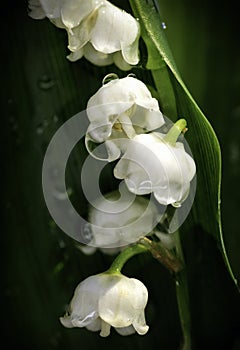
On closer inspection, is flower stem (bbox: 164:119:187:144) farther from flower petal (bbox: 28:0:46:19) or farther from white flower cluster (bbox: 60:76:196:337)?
flower petal (bbox: 28:0:46:19)

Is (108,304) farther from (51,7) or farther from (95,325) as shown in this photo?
(51,7)

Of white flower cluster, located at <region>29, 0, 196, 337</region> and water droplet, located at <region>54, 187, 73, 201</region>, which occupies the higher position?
white flower cluster, located at <region>29, 0, 196, 337</region>

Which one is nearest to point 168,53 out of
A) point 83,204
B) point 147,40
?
point 147,40

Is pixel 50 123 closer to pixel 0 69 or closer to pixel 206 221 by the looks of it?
pixel 0 69

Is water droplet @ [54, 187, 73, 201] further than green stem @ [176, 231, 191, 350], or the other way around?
water droplet @ [54, 187, 73, 201]

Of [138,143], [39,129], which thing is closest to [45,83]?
[39,129]

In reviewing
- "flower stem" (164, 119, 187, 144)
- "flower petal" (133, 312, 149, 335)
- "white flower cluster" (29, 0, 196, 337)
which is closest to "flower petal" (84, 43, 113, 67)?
"white flower cluster" (29, 0, 196, 337)

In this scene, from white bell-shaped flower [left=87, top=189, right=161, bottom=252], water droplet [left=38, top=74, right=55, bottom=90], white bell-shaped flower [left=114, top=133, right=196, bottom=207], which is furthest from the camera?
water droplet [left=38, top=74, right=55, bottom=90]

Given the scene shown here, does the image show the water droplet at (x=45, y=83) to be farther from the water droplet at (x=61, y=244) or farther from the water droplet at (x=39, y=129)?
the water droplet at (x=61, y=244)
